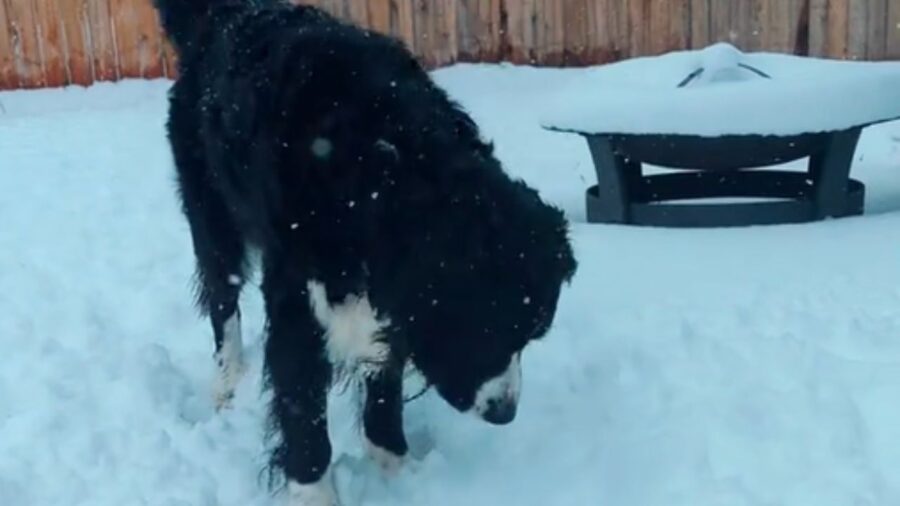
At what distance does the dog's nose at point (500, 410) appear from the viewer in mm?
3125

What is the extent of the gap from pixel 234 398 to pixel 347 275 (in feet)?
3.93

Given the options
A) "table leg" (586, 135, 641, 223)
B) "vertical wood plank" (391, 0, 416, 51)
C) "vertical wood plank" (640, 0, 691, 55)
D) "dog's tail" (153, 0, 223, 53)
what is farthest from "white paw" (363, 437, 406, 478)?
"vertical wood plank" (640, 0, 691, 55)

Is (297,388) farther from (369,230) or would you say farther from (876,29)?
(876,29)

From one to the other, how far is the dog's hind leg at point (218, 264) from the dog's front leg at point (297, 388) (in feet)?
2.22

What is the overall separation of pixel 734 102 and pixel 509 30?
4.12 metres

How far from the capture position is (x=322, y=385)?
336 cm

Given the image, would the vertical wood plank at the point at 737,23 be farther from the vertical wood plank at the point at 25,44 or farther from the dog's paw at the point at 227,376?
the dog's paw at the point at 227,376

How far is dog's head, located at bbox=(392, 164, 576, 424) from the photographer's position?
2967mm

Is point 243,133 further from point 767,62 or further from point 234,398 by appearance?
point 767,62

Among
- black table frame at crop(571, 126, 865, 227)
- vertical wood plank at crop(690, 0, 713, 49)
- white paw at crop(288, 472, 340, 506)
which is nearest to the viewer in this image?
white paw at crop(288, 472, 340, 506)

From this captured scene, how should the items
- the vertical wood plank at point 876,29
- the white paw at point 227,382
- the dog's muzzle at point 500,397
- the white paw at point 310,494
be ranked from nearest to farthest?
the dog's muzzle at point 500,397, the white paw at point 310,494, the white paw at point 227,382, the vertical wood plank at point 876,29

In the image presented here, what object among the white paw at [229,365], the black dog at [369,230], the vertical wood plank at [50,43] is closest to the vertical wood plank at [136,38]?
the vertical wood plank at [50,43]

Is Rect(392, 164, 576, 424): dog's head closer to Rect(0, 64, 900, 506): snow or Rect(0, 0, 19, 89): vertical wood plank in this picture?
Rect(0, 64, 900, 506): snow

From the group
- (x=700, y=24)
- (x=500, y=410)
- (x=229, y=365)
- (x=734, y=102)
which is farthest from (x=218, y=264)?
(x=700, y=24)
